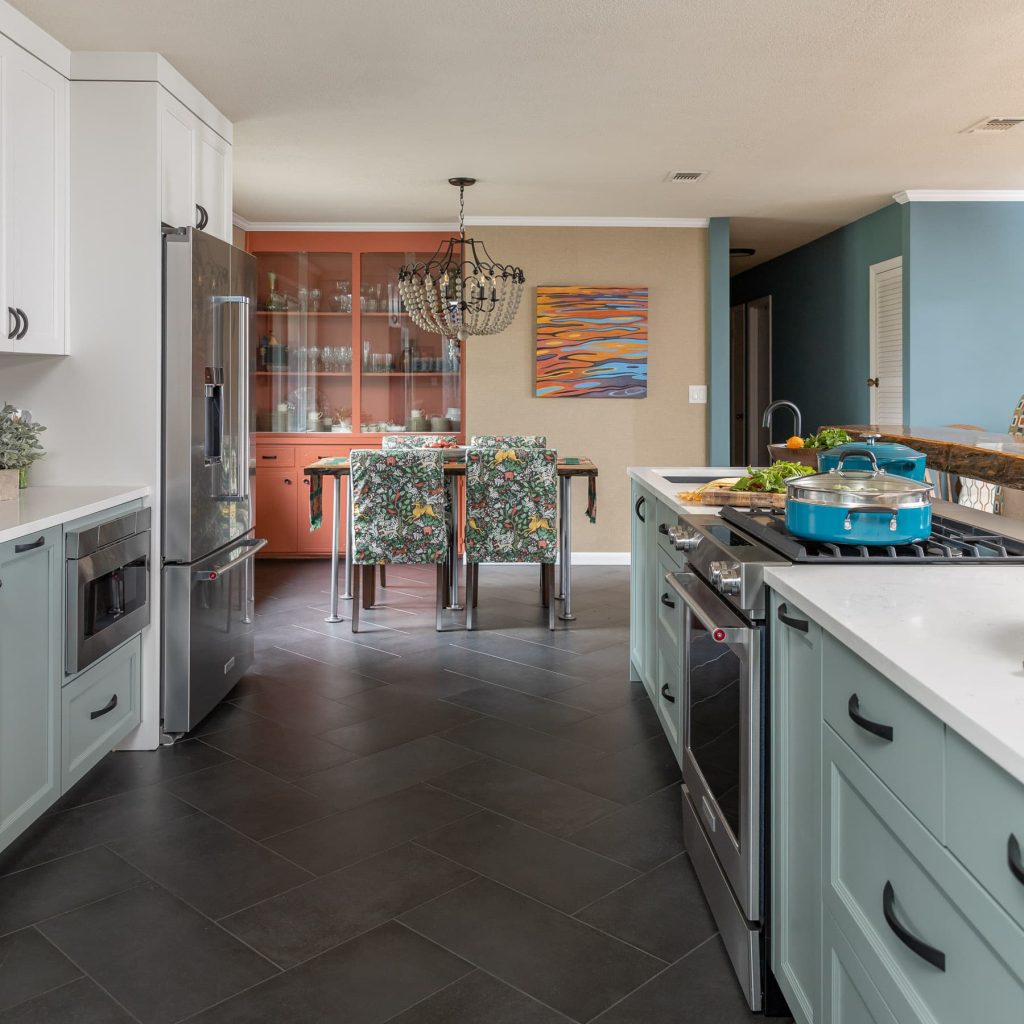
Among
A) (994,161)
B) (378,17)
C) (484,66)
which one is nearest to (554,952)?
(378,17)

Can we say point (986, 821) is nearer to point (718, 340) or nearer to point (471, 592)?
point (471, 592)

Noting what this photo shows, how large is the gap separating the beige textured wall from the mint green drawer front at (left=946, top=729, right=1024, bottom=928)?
6.06 metres

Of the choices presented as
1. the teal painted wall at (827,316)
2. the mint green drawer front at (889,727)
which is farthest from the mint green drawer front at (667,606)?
the teal painted wall at (827,316)

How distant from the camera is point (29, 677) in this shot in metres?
2.51

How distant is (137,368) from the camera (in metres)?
3.36

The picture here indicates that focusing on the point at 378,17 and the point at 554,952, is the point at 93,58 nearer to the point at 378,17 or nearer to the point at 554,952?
the point at 378,17

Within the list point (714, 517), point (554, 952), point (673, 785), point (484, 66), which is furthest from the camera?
point (484, 66)

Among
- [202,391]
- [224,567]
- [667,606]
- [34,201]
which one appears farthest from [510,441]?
[34,201]

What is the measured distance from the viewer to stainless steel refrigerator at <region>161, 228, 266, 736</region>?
3.35m

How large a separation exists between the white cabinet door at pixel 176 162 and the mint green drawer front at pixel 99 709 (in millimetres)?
1518

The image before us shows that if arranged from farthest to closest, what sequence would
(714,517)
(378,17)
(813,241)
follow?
(813,241) < (378,17) < (714,517)

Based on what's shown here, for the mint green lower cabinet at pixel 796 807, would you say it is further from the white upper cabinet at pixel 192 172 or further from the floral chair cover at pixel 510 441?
the floral chair cover at pixel 510 441

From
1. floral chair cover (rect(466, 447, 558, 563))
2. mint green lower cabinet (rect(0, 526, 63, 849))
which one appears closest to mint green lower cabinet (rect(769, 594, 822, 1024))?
mint green lower cabinet (rect(0, 526, 63, 849))

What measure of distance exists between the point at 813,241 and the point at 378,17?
5.49 meters
